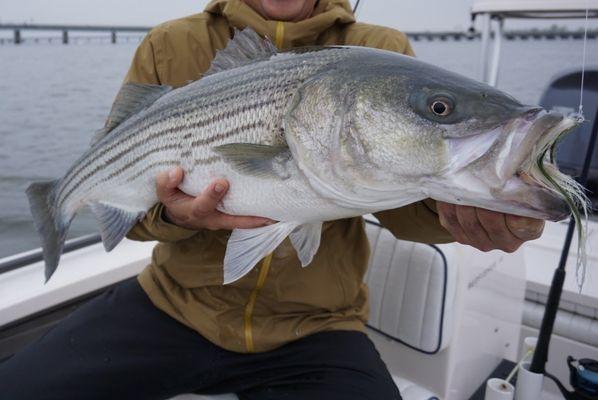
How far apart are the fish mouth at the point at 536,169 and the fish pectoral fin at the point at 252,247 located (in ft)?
2.32

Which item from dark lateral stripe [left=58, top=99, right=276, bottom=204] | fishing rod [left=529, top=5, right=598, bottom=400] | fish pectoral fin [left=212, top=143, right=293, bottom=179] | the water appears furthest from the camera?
the water

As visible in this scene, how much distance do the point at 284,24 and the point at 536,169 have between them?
1475 millimetres

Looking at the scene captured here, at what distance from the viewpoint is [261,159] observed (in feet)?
5.45

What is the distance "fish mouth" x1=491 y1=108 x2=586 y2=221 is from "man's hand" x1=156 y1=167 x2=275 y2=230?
86cm

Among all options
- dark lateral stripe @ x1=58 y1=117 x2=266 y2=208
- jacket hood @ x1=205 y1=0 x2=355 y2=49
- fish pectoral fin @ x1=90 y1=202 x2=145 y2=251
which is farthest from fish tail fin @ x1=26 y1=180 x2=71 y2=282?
jacket hood @ x1=205 y1=0 x2=355 y2=49

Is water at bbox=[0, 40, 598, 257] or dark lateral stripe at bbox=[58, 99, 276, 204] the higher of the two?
dark lateral stripe at bbox=[58, 99, 276, 204]

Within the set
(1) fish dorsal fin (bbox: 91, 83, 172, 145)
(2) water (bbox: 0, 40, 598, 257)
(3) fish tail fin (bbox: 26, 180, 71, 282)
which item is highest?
(1) fish dorsal fin (bbox: 91, 83, 172, 145)

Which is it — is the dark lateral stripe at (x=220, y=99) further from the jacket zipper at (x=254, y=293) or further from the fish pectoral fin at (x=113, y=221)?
the jacket zipper at (x=254, y=293)

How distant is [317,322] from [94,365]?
98 centimetres

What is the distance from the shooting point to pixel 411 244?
8.93 feet

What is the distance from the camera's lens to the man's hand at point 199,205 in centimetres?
182

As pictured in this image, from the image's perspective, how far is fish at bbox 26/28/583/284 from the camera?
4.24ft

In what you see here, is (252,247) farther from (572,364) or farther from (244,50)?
(572,364)

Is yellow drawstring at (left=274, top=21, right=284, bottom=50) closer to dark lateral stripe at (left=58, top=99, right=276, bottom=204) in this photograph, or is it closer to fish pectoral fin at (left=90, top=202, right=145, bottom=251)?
dark lateral stripe at (left=58, top=99, right=276, bottom=204)
